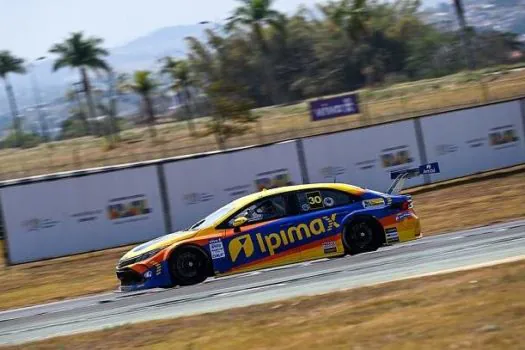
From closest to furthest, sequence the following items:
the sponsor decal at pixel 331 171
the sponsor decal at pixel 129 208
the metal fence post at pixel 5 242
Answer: the metal fence post at pixel 5 242
the sponsor decal at pixel 129 208
the sponsor decal at pixel 331 171

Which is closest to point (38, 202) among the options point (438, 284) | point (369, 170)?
point (369, 170)

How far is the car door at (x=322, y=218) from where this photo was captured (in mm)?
14922

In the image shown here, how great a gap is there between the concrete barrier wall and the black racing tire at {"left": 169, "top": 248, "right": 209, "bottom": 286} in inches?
504

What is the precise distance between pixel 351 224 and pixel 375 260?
138 cm

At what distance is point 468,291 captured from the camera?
9.49m

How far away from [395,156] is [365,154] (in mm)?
1004

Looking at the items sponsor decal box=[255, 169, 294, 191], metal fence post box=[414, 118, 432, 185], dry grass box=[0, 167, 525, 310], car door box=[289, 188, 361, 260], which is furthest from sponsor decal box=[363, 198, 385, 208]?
metal fence post box=[414, 118, 432, 185]

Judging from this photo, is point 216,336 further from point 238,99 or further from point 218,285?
point 238,99

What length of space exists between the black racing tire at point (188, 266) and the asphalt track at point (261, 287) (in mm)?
213

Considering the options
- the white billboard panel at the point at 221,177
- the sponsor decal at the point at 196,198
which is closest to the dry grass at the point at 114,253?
the white billboard panel at the point at 221,177

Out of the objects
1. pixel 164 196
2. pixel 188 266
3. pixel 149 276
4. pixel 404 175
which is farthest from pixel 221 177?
pixel 149 276

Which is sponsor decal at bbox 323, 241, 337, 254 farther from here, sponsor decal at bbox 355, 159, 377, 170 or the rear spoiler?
sponsor decal at bbox 355, 159, 377, 170

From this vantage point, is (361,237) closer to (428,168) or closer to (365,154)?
(428,168)

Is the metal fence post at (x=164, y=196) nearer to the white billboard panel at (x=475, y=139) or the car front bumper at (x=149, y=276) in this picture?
the white billboard panel at (x=475, y=139)
